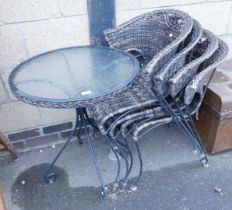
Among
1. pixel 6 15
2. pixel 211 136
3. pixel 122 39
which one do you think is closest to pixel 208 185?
pixel 211 136

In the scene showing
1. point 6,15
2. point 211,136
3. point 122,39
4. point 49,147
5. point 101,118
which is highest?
point 6,15

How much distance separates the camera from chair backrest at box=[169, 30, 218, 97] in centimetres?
184

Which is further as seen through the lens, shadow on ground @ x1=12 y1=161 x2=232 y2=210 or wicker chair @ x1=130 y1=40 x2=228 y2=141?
shadow on ground @ x1=12 y1=161 x2=232 y2=210

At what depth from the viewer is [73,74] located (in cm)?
189

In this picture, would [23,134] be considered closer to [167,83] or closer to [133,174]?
[133,174]

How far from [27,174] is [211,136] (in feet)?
4.98

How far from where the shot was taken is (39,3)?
2.13 m

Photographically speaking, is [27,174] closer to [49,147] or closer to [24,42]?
[49,147]

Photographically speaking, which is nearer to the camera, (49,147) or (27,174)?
(27,174)

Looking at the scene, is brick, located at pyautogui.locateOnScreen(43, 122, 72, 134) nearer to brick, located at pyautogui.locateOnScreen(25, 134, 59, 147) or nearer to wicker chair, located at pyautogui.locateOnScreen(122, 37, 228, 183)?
brick, located at pyautogui.locateOnScreen(25, 134, 59, 147)

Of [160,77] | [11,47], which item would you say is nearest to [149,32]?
[160,77]

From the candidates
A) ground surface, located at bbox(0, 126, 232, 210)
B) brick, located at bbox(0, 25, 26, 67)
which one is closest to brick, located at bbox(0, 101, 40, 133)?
ground surface, located at bbox(0, 126, 232, 210)

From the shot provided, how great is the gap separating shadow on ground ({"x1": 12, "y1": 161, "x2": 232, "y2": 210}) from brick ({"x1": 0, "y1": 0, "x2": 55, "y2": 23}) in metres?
1.20

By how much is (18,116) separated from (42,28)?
0.77 m
